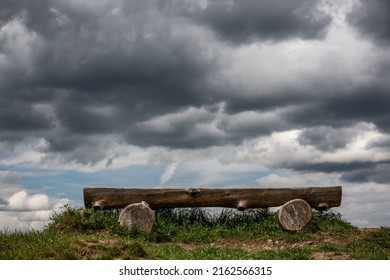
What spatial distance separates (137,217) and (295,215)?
4442 mm

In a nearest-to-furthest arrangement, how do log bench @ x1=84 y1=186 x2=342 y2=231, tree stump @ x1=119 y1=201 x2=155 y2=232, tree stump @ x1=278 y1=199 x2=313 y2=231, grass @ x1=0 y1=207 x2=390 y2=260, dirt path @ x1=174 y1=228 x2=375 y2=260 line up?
grass @ x1=0 y1=207 x2=390 y2=260, dirt path @ x1=174 y1=228 x2=375 y2=260, tree stump @ x1=119 y1=201 x2=155 y2=232, tree stump @ x1=278 y1=199 x2=313 y2=231, log bench @ x1=84 y1=186 x2=342 y2=231

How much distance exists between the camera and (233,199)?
15281 mm

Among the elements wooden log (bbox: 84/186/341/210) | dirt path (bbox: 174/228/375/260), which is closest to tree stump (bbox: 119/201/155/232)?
wooden log (bbox: 84/186/341/210)

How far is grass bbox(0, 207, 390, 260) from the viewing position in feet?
32.6

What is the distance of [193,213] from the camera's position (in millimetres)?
15586

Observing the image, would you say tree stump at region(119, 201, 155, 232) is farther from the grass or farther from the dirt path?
the dirt path

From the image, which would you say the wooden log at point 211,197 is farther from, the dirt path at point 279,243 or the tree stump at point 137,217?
the dirt path at point 279,243

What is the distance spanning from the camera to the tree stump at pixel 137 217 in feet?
45.8

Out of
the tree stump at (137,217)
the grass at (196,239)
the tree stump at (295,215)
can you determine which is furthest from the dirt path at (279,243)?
the tree stump at (137,217)

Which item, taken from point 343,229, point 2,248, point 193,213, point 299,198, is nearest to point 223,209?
point 193,213

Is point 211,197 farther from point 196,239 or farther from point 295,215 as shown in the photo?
point 295,215

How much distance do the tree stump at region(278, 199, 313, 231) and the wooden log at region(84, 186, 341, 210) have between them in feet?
1.67

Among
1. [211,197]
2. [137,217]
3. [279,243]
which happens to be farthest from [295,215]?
[137,217]
